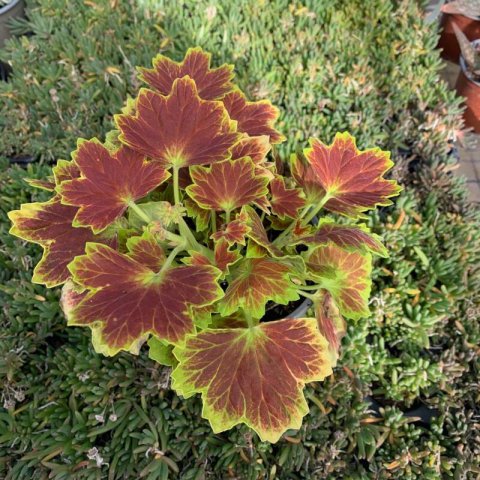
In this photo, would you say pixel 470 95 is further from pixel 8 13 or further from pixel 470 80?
pixel 8 13

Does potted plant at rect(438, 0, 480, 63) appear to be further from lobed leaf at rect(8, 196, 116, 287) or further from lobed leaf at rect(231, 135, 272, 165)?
lobed leaf at rect(8, 196, 116, 287)

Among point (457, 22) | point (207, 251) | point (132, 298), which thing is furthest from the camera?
point (457, 22)

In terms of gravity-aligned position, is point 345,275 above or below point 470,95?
above

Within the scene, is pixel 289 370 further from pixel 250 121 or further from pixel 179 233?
pixel 250 121

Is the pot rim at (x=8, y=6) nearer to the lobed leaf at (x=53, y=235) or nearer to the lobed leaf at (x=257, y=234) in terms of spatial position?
the lobed leaf at (x=53, y=235)

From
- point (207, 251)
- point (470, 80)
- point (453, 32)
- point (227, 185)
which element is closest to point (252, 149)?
point (227, 185)

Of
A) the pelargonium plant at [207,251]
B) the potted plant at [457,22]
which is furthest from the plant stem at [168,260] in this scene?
the potted plant at [457,22]

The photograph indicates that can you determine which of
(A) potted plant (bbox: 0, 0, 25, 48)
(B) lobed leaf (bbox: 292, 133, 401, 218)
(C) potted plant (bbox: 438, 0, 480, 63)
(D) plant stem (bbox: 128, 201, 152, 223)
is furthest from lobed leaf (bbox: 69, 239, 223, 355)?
(C) potted plant (bbox: 438, 0, 480, 63)
